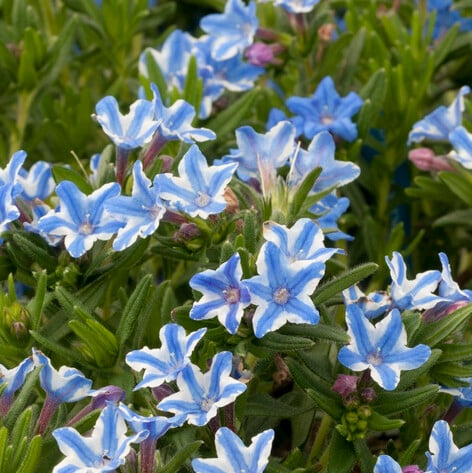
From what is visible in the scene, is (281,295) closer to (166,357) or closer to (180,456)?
(166,357)

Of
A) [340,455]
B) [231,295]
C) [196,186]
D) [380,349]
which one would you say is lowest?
[340,455]

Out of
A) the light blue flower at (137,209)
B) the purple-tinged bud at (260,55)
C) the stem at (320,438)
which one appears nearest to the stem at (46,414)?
the light blue flower at (137,209)

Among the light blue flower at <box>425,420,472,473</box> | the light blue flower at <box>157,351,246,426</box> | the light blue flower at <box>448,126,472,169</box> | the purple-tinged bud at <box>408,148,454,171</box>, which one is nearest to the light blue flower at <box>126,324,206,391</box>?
the light blue flower at <box>157,351,246,426</box>

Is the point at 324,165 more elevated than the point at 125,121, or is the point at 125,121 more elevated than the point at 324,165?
the point at 125,121

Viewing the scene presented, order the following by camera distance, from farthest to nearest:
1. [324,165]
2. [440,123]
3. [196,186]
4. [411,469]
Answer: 1. [440,123]
2. [324,165]
3. [196,186]
4. [411,469]

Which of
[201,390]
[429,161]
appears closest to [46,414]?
[201,390]

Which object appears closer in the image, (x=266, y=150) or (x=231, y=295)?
(x=231, y=295)

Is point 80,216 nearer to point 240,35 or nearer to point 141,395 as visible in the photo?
point 141,395

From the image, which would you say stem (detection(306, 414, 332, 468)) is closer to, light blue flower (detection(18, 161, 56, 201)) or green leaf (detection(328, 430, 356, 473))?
green leaf (detection(328, 430, 356, 473))
